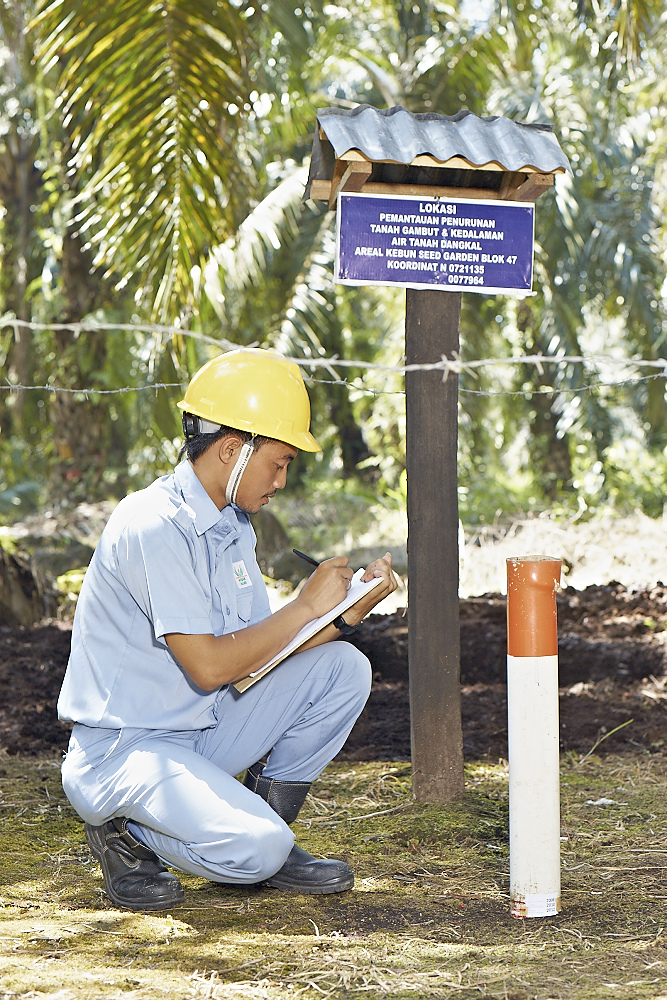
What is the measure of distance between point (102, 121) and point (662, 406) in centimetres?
953

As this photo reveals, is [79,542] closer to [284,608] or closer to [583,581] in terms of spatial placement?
[583,581]

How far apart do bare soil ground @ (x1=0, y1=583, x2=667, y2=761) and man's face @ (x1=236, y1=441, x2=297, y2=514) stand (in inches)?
68.5

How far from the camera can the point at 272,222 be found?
9.65 meters

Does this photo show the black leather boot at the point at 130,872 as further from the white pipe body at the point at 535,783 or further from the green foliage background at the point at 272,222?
the green foliage background at the point at 272,222

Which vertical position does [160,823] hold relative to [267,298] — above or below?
below

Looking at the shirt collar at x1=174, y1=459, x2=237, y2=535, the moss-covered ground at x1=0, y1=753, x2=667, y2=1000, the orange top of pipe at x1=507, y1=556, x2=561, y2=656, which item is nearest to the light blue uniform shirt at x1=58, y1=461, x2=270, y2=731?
the shirt collar at x1=174, y1=459, x2=237, y2=535

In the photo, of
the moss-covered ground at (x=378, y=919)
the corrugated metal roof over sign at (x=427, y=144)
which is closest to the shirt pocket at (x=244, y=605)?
the moss-covered ground at (x=378, y=919)

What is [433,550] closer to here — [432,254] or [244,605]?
[244,605]

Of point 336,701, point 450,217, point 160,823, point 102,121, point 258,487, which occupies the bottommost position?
point 160,823

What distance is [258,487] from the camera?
2855 mm

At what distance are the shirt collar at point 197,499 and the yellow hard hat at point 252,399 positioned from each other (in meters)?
0.16

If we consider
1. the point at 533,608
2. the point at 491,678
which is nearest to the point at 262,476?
the point at 533,608

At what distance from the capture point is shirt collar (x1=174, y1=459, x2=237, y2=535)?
2775mm

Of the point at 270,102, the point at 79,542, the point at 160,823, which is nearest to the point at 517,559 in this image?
the point at 160,823
